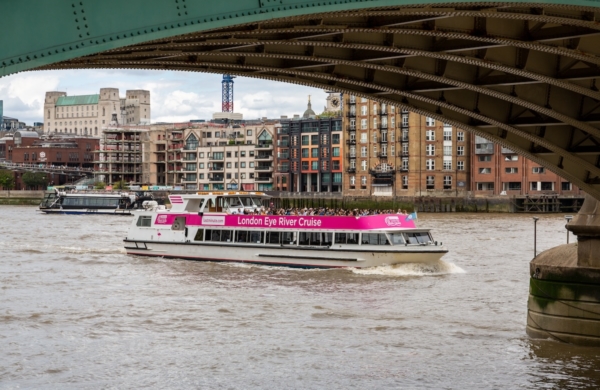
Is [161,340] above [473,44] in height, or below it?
below

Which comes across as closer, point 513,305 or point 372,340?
point 372,340

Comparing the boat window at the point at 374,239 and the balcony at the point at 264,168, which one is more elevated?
the balcony at the point at 264,168

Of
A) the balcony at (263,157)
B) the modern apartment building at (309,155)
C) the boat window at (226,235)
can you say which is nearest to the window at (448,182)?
the modern apartment building at (309,155)

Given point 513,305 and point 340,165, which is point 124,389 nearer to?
point 513,305

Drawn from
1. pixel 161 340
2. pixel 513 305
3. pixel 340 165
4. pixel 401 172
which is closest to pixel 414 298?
pixel 513 305

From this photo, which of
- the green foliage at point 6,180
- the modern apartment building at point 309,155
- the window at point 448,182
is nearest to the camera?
the window at point 448,182

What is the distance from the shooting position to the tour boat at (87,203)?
10412cm

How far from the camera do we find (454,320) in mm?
26391

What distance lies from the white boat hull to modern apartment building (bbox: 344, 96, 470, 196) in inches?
2576

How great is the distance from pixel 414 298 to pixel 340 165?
3568 inches

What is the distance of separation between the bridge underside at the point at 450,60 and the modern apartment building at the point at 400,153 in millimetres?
85472

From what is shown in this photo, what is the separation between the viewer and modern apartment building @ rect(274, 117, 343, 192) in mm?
121875

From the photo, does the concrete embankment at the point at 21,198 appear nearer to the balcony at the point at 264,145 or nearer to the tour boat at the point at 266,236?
the balcony at the point at 264,145

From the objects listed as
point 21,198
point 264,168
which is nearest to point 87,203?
point 264,168
